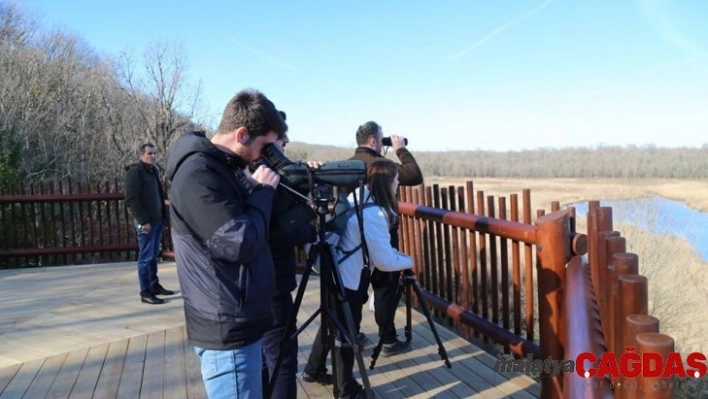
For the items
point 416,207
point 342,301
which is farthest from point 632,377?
point 416,207

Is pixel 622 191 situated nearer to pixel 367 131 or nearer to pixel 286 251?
pixel 367 131

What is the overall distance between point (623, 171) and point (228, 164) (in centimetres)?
5525

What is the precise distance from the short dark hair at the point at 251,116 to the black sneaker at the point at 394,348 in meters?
2.35

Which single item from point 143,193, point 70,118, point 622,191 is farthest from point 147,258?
point 622,191

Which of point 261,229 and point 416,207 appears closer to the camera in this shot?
point 261,229

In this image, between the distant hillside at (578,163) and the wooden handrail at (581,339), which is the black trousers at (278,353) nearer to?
the wooden handrail at (581,339)

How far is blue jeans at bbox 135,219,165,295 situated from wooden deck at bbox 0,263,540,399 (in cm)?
20

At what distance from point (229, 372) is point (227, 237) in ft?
1.75

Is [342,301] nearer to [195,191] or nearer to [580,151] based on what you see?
[195,191]

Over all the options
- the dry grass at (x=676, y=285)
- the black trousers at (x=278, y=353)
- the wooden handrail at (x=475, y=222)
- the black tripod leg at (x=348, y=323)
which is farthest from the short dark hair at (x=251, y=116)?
the dry grass at (x=676, y=285)

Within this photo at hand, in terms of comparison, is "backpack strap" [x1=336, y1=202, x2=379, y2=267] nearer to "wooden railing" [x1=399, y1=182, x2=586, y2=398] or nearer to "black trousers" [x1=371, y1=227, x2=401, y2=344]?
"black trousers" [x1=371, y1=227, x2=401, y2=344]

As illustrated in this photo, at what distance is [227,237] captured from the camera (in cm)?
168

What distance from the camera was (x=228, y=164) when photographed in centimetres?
184

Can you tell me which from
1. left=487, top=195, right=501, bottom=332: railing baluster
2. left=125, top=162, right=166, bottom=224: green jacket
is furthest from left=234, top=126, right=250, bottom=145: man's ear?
left=125, top=162, right=166, bottom=224: green jacket
